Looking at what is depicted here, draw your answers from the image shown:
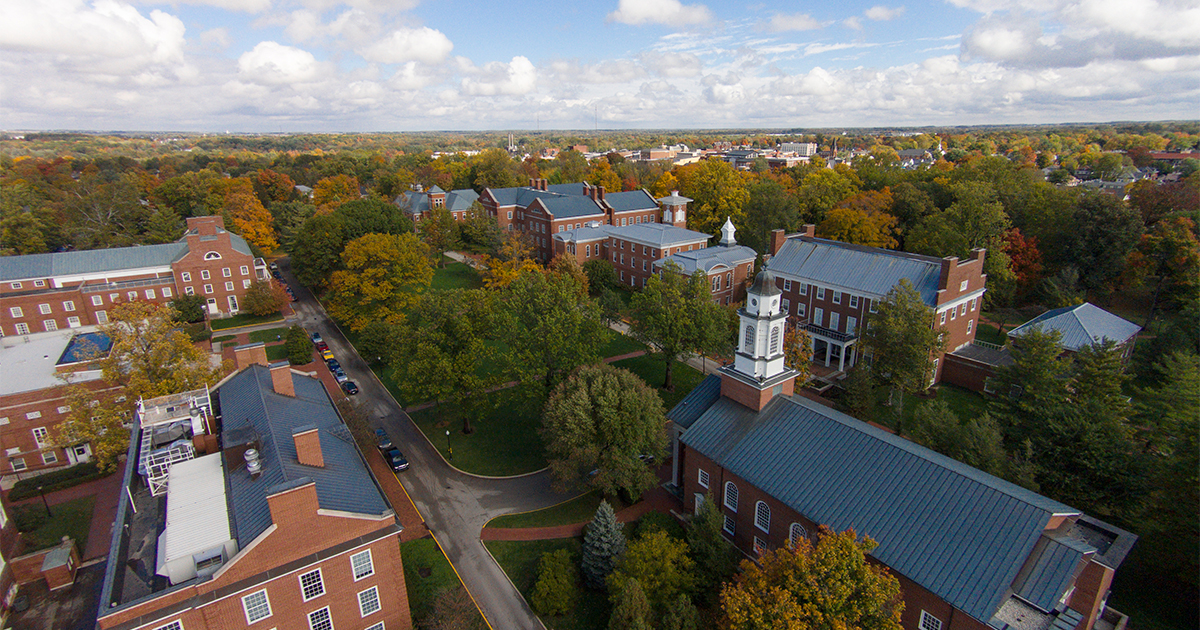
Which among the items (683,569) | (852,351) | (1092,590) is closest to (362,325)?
(683,569)

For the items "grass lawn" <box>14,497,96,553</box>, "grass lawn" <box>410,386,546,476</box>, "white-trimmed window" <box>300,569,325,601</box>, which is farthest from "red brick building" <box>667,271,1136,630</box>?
"grass lawn" <box>14,497,96,553</box>

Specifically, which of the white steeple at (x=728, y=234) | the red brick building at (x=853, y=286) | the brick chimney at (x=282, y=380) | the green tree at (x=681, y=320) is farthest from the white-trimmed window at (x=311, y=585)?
the white steeple at (x=728, y=234)

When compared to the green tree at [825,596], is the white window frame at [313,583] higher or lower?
lower

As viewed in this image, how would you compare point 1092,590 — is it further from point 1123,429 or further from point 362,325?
point 362,325

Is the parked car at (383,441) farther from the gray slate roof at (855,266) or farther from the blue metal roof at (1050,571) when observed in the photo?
the gray slate roof at (855,266)

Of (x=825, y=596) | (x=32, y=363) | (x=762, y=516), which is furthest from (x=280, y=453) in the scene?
(x=32, y=363)

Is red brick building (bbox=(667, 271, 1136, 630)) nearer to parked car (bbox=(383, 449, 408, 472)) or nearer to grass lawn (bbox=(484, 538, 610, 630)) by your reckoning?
grass lawn (bbox=(484, 538, 610, 630))
